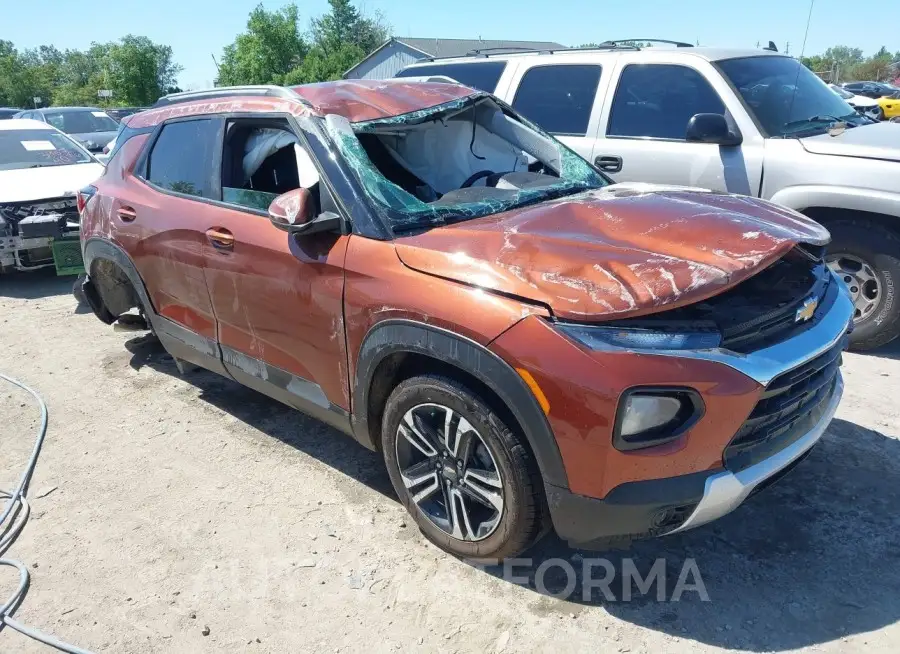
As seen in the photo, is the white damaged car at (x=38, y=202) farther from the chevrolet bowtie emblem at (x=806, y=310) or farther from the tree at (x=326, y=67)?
the tree at (x=326, y=67)

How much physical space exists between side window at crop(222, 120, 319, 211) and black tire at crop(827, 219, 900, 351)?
3.52 meters

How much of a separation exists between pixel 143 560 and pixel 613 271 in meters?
2.35

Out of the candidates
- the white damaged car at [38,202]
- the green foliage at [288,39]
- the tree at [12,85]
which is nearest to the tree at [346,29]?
the green foliage at [288,39]

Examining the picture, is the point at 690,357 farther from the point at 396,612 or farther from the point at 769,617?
the point at 396,612

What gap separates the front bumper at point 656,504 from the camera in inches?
87.0

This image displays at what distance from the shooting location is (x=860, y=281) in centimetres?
466

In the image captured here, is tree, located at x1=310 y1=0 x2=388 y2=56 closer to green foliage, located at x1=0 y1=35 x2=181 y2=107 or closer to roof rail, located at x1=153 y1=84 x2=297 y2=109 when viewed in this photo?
green foliage, located at x1=0 y1=35 x2=181 y2=107

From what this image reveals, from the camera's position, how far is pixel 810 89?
17.8 ft

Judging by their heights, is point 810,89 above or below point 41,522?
above

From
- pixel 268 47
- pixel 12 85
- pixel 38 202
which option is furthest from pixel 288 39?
pixel 38 202

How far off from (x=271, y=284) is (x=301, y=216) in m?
0.47

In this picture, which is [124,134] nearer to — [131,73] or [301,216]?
[301,216]

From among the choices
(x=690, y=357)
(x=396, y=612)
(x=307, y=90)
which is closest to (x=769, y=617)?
(x=690, y=357)

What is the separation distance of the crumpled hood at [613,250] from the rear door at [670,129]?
195cm
